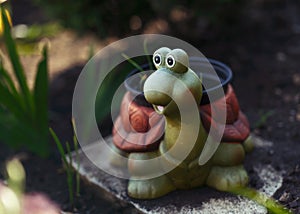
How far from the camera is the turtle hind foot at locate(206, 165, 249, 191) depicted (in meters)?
1.54

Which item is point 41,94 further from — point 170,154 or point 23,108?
point 170,154

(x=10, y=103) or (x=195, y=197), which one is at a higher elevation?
(x=10, y=103)

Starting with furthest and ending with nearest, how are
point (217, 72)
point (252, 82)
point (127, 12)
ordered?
point (127, 12), point (252, 82), point (217, 72)

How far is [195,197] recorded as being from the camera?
1.54 m

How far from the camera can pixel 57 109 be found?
237 centimetres

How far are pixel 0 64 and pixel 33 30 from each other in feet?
4.23

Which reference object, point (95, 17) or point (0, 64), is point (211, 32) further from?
point (0, 64)

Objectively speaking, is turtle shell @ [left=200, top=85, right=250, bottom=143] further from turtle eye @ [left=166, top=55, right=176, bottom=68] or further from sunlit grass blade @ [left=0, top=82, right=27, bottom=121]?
sunlit grass blade @ [left=0, top=82, right=27, bottom=121]

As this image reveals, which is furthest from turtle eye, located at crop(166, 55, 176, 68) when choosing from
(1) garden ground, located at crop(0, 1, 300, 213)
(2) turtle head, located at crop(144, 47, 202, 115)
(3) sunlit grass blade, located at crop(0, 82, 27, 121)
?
(3) sunlit grass blade, located at crop(0, 82, 27, 121)

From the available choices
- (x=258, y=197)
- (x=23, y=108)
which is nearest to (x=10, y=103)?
(x=23, y=108)

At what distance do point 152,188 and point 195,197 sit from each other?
0.43 ft

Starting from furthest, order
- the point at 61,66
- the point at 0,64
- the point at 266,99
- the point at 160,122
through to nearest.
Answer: the point at 61,66 → the point at 266,99 → the point at 0,64 → the point at 160,122

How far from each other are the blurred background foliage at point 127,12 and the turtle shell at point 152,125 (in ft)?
3.07

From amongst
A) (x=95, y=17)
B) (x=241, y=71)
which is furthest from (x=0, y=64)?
(x=241, y=71)
